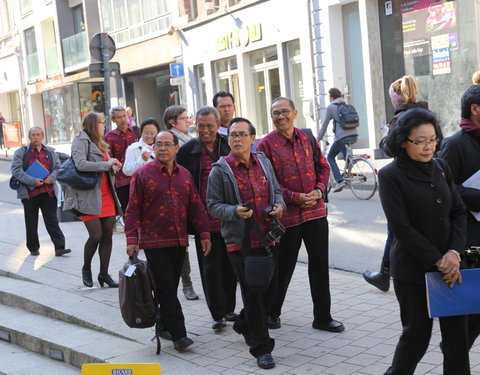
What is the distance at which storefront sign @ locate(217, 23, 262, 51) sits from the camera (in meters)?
22.1

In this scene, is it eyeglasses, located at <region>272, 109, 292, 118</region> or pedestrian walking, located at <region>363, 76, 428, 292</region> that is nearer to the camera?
eyeglasses, located at <region>272, 109, 292, 118</region>

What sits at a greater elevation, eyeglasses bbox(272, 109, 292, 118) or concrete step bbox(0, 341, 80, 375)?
eyeglasses bbox(272, 109, 292, 118)

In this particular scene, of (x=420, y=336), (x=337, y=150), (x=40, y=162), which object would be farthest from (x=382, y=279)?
(x=337, y=150)

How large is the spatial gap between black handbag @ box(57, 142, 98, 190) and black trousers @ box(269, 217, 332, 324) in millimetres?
2737

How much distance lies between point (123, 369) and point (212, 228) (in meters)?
2.57

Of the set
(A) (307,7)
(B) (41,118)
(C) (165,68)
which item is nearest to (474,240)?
(A) (307,7)

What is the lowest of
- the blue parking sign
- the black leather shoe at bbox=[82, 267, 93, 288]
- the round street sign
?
the black leather shoe at bbox=[82, 267, 93, 288]

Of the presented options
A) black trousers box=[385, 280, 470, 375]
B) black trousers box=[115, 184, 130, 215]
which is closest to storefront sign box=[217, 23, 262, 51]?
black trousers box=[115, 184, 130, 215]

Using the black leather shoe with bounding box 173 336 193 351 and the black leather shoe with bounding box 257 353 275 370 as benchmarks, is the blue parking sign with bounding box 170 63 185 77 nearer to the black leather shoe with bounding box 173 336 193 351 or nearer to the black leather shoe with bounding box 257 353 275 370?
the black leather shoe with bounding box 173 336 193 351

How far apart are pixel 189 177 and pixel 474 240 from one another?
237 centimetres

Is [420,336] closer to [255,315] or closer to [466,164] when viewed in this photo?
[466,164]

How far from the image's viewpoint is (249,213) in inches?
200

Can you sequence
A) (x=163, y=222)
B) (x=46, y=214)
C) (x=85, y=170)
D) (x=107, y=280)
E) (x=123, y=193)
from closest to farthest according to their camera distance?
1. (x=163, y=222)
2. (x=85, y=170)
3. (x=107, y=280)
4. (x=123, y=193)
5. (x=46, y=214)

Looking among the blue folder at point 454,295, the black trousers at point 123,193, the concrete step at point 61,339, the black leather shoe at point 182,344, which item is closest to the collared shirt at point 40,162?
the black trousers at point 123,193
